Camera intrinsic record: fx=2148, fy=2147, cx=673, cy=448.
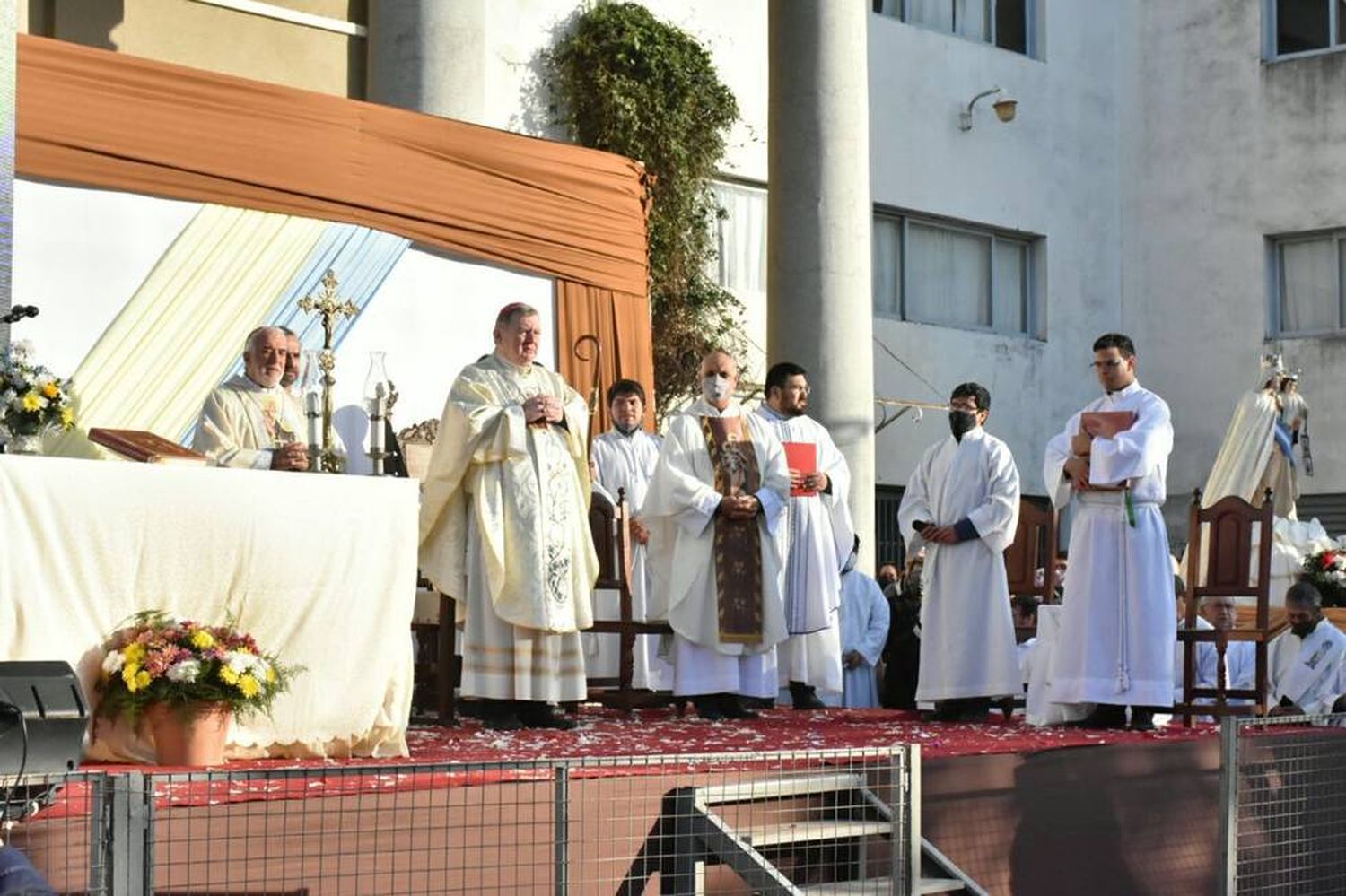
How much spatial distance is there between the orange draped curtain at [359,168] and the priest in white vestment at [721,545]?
11.5 ft

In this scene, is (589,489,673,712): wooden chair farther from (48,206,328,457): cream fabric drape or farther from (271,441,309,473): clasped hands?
(48,206,328,457): cream fabric drape

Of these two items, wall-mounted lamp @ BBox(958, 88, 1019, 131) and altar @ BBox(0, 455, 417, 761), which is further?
wall-mounted lamp @ BBox(958, 88, 1019, 131)

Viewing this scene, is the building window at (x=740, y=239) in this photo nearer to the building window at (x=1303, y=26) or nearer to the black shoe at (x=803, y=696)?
the building window at (x=1303, y=26)

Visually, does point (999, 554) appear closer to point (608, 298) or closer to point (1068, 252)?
point (608, 298)

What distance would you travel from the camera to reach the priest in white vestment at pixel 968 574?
10930 mm

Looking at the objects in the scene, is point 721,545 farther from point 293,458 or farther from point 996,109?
point 996,109

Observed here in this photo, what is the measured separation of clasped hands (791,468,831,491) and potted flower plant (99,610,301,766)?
184 inches

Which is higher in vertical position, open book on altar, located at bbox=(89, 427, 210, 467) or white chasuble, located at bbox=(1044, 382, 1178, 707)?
open book on altar, located at bbox=(89, 427, 210, 467)

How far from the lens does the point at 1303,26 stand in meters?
23.4

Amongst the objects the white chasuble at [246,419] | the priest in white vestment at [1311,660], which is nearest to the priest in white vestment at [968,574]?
the priest in white vestment at [1311,660]

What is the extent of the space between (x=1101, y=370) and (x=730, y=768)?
4.80m

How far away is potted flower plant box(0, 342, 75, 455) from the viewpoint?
7367 millimetres

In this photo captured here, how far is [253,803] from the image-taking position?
19.5 ft

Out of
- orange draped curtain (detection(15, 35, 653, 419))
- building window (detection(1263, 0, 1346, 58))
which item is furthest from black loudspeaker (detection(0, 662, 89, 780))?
building window (detection(1263, 0, 1346, 58))
